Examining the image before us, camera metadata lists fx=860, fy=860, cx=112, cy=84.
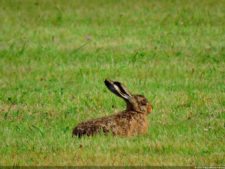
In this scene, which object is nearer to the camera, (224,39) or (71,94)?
(71,94)

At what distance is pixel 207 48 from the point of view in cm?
1775

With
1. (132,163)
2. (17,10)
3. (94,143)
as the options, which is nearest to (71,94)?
(94,143)

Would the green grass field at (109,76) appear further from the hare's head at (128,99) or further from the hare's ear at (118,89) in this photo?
the hare's ear at (118,89)

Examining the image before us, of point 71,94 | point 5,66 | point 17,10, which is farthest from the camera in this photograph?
point 17,10

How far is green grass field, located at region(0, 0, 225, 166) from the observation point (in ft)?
31.7

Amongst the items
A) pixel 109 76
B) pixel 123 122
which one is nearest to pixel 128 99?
pixel 123 122

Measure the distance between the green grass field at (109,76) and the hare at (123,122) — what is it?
151mm

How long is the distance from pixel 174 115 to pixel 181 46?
21.0 ft

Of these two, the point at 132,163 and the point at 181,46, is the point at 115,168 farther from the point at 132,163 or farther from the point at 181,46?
the point at 181,46

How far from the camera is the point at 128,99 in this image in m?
10.7

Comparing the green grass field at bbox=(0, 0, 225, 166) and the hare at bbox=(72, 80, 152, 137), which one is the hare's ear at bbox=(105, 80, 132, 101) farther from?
the green grass field at bbox=(0, 0, 225, 166)

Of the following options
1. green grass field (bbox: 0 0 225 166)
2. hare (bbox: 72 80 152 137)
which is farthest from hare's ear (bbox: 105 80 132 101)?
green grass field (bbox: 0 0 225 166)

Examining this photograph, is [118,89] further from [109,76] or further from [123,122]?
[109,76]

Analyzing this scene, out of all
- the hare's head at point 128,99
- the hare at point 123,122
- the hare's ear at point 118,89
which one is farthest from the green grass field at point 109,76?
the hare's ear at point 118,89
